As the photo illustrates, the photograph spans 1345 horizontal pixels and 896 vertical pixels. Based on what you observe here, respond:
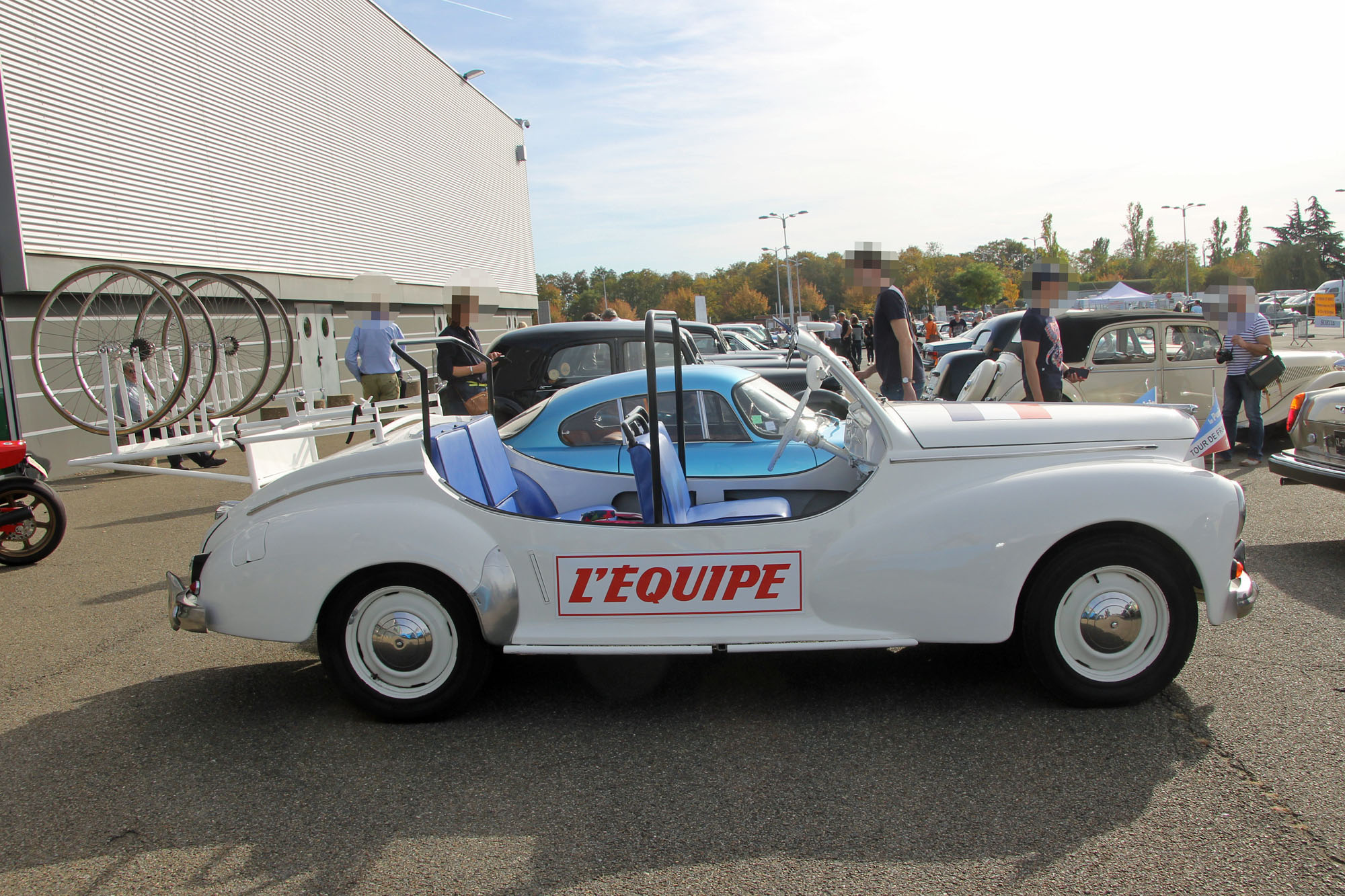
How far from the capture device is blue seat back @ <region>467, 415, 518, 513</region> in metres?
4.19

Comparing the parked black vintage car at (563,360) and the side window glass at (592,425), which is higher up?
the parked black vintage car at (563,360)

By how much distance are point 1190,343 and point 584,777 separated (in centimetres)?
869

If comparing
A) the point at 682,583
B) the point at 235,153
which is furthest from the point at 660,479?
the point at 235,153

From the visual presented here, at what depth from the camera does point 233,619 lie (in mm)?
3643

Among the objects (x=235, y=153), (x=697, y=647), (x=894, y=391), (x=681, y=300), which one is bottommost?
(x=697, y=647)

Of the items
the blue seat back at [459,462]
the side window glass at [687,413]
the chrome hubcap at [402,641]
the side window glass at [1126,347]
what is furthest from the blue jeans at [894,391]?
the chrome hubcap at [402,641]

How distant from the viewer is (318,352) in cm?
1334

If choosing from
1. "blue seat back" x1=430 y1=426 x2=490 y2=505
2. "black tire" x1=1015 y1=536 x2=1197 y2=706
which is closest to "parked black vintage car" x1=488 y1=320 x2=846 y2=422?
"blue seat back" x1=430 y1=426 x2=490 y2=505

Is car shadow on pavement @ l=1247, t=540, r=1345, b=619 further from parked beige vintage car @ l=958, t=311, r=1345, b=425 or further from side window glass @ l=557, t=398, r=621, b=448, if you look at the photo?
side window glass @ l=557, t=398, r=621, b=448

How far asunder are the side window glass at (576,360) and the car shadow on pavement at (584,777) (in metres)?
5.14

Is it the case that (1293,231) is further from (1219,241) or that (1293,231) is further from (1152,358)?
(1152,358)

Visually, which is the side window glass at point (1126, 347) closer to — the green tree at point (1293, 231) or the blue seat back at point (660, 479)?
the blue seat back at point (660, 479)

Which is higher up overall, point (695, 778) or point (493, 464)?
point (493, 464)

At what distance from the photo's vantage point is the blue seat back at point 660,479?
12.1 ft
